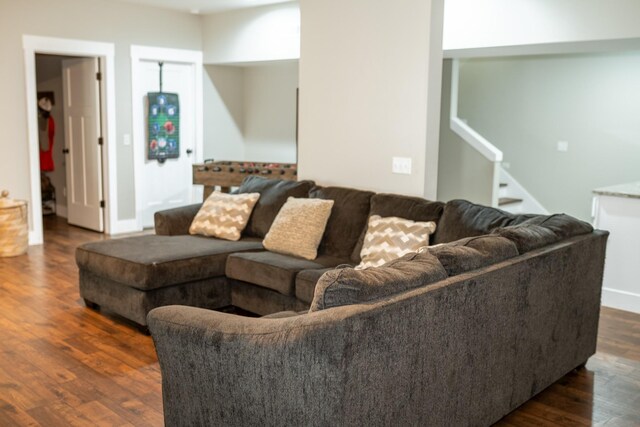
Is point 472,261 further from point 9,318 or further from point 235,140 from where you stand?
point 235,140

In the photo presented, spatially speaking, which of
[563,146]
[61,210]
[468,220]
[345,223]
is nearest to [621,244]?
[468,220]

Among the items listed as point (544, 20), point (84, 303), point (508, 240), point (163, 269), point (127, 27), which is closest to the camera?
point (508, 240)

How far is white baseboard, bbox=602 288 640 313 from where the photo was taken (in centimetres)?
463

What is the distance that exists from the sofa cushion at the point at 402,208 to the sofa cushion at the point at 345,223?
0.07 meters

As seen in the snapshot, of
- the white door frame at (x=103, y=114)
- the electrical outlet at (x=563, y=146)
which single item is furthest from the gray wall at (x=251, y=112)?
the electrical outlet at (x=563, y=146)

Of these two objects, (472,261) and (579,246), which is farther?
(579,246)

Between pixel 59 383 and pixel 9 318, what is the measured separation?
127 centimetres

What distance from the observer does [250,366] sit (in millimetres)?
2051

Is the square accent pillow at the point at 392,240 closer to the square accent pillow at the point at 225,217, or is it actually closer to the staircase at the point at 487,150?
the square accent pillow at the point at 225,217

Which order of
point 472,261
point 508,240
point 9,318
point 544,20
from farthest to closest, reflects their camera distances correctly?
point 544,20 → point 9,318 → point 508,240 → point 472,261

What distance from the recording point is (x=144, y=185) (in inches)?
305

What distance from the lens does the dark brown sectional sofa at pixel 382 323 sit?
2018mm

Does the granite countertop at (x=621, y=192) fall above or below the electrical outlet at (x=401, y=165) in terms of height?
below

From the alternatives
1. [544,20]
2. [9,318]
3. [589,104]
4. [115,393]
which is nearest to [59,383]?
[115,393]
